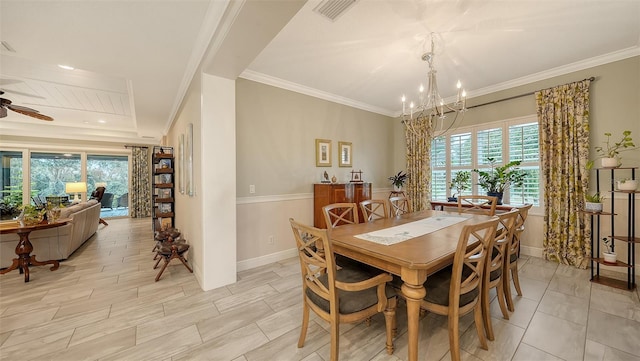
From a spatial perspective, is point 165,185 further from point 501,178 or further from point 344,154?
point 501,178

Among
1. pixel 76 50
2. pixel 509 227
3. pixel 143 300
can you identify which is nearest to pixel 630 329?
pixel 509 227

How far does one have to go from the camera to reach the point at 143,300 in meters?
2.36

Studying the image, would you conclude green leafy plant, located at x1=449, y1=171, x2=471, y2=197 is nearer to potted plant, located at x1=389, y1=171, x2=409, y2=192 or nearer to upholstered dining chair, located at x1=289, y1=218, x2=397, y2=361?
potted plant, located at x1=389, y1=171, x2=409, y2=192

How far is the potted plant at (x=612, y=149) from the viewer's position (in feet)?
8.55

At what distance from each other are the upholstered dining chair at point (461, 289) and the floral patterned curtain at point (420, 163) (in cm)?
292

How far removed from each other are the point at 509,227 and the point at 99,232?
733 cm

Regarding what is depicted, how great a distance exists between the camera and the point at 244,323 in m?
2.00

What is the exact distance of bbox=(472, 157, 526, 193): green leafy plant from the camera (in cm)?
351

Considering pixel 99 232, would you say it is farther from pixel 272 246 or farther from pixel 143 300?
pixel 272 246

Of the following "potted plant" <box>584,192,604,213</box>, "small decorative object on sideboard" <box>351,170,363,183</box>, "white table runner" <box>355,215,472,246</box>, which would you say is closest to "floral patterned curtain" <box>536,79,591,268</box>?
"potted plant" <box>584,192,604,213</box>

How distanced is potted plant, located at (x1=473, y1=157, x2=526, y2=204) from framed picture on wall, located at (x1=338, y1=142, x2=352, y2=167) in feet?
6.91

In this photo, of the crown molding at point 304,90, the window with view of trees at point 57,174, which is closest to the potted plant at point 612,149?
the crown molding at point 304,90

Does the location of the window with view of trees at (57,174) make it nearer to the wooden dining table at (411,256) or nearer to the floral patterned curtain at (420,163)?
the wooden dining table at (411,256)

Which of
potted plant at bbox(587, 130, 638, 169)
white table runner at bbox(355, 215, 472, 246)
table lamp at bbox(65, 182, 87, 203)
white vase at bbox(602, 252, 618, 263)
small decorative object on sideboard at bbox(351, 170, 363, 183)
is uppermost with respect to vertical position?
potted plant at bbox(587, 130, 638, 169)
